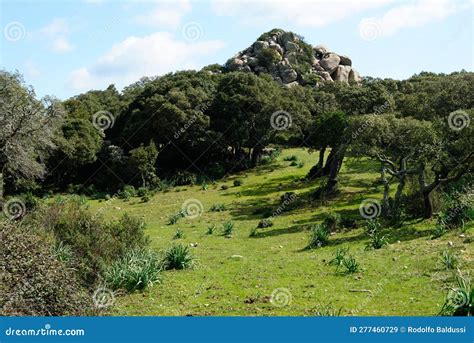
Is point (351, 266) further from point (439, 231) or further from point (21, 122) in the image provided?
point (21, 122)

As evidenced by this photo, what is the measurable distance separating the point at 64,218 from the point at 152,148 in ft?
107

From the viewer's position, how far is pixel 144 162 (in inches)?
1961

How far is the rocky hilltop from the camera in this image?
82125 mm

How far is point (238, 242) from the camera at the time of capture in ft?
82.0

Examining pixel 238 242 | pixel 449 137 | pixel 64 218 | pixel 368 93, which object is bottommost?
pixel 238 242

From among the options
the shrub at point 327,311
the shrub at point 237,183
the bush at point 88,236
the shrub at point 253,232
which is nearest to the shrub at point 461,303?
the shrub at point 327,311

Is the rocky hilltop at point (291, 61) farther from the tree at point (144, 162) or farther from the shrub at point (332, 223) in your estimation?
the shrub at point (332, 223)

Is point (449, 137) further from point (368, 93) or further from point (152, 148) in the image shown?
point (152, 148)

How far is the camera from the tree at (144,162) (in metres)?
49.8

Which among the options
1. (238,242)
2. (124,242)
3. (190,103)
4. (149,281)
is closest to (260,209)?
(238,242)

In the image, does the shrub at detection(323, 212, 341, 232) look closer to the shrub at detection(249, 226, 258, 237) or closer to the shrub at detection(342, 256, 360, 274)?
the shrub at detection(249, 226, 258, 237)

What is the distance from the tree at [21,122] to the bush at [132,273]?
68.5 feet

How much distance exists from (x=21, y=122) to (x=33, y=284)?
25.5m

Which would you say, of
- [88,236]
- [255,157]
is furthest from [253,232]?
[255,157]
